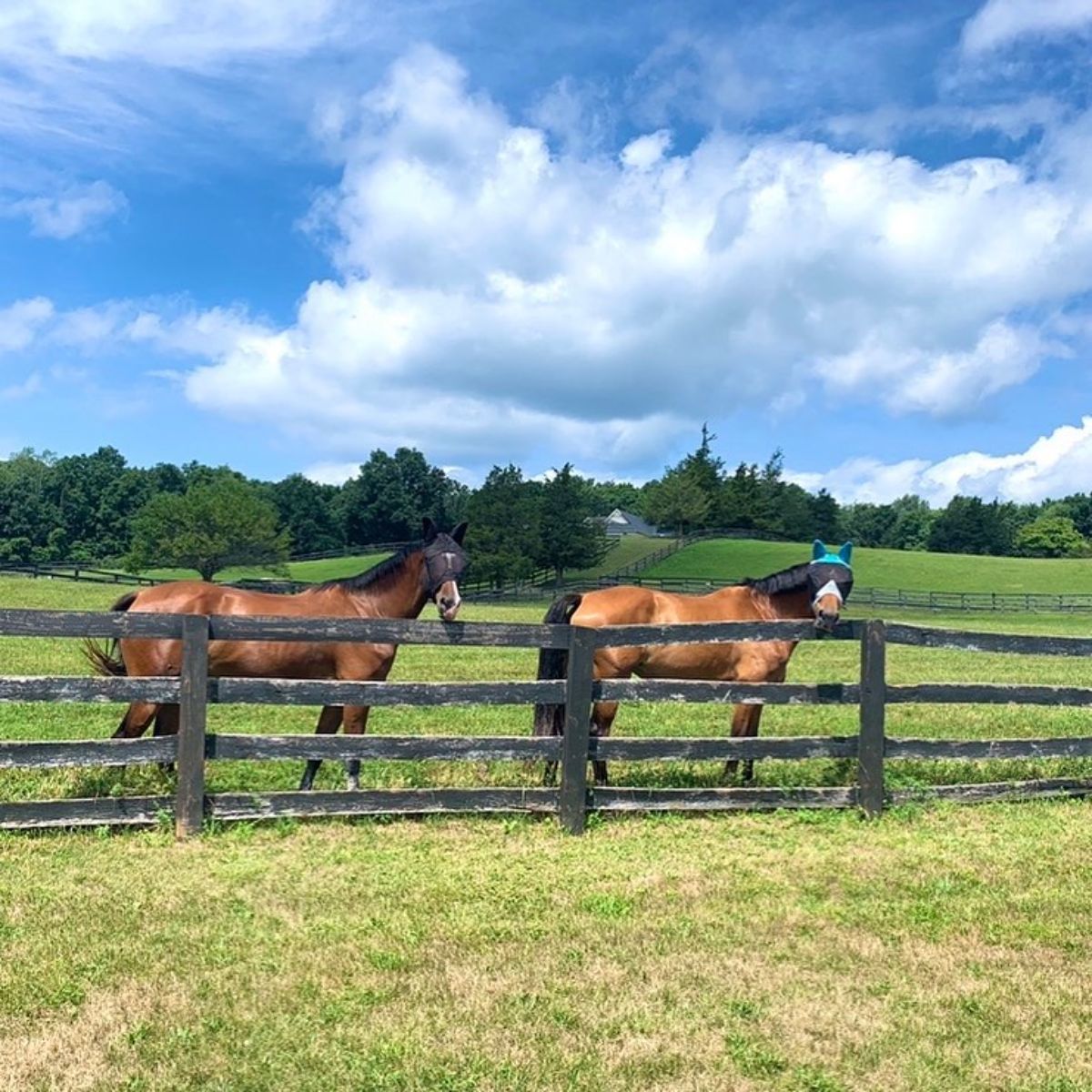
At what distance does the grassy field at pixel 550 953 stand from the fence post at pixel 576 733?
263 mm

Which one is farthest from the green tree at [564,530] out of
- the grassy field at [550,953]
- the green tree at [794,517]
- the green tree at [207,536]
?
the grassy field at [550,953]

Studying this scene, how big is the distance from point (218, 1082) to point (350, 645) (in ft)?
15.5

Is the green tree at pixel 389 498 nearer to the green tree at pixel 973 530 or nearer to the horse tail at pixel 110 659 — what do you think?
the green tree at pixel 973 530

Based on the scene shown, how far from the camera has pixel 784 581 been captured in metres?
9.45

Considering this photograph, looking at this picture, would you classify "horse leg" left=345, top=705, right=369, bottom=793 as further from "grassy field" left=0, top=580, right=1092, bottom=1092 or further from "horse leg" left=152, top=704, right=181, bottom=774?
"horse leg" left=152, top=704, right=181, bottom=774

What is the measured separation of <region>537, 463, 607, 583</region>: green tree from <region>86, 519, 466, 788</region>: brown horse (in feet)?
172

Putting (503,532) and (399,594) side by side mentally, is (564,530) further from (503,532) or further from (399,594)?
(399,594)

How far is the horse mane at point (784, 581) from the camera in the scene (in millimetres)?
9336

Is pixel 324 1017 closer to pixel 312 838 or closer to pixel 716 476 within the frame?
pixel 312 838

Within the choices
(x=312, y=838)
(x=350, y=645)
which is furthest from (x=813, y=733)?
(x=312, y=838)

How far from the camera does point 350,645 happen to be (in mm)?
8039

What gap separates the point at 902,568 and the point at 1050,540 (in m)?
54.9

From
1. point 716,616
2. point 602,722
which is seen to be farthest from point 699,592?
point 602,722

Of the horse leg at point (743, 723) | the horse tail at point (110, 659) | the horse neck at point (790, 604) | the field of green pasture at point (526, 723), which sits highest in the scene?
the horse neck at point (790, 604)
